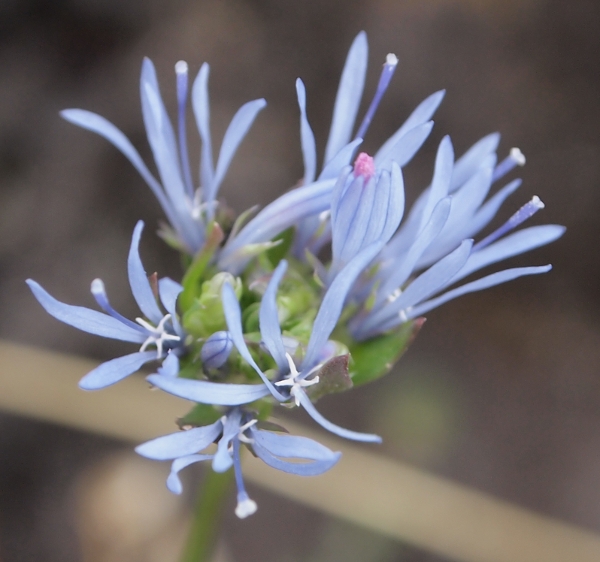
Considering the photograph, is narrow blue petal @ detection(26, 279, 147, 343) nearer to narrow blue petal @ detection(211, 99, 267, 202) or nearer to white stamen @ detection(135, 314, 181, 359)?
white stamen @ detection(135, 314, 181, 359)

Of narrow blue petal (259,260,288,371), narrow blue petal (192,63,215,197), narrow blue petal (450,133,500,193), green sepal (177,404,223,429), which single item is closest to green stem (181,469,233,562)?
green sepal (177,404,223,429)

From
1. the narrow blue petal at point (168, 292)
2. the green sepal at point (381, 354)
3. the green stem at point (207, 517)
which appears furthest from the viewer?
the green stem at point (207, 517)

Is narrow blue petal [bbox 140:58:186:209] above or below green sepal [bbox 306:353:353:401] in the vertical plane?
above

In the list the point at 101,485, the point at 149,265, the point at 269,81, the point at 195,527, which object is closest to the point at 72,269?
the point at 149,265

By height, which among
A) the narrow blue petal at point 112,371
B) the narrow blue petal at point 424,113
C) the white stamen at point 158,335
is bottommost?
the narrow blue petal at point 112,371

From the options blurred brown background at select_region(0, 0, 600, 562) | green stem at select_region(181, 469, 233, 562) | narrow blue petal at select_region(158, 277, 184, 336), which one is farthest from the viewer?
blurred brown background at select_region(0, 0, 600, 562)

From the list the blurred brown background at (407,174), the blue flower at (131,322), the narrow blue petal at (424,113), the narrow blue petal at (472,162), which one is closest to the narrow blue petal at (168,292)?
the blue flower at (131,322)

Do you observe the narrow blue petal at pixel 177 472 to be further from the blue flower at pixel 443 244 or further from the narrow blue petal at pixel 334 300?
the blue flower at pixel 443 244

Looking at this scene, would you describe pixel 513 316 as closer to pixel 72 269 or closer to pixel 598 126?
pixel 598 126
